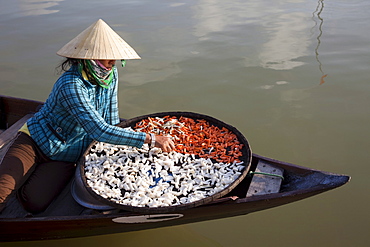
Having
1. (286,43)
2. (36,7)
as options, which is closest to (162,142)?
(286,43)

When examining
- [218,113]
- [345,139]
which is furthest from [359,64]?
[218,113]

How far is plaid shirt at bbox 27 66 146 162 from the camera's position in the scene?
7.82 feet

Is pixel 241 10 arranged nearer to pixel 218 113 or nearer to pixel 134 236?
pixel 218 113

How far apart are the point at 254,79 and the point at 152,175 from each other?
3.01m

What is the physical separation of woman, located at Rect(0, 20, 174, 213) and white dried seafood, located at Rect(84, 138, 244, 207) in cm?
12

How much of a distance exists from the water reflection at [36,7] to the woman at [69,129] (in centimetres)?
684

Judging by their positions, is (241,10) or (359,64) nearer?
(359,64)

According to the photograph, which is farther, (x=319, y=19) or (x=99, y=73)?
(x=319, y=19)

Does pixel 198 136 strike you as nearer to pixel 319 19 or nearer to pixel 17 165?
pixel 17 165

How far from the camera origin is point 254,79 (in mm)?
5031

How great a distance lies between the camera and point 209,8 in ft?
27.5

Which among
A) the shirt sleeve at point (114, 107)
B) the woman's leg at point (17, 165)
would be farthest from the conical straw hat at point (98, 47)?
the woman's leg at point (17, 165)

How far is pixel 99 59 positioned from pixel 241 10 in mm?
6305

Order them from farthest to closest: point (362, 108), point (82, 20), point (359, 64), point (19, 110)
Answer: point (82, 20) < point (359, 64) < point (362, 108) < point (19, 110)
